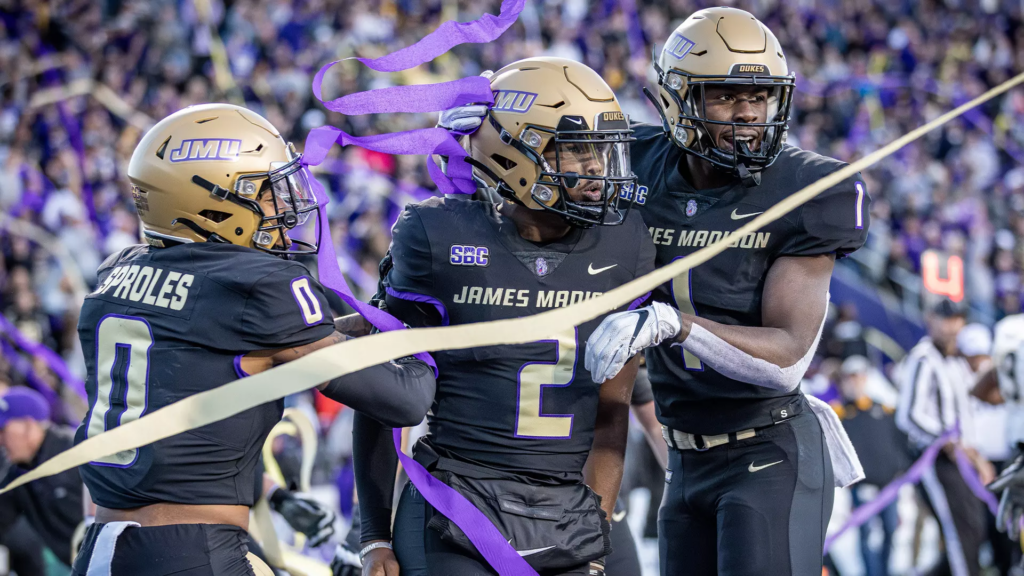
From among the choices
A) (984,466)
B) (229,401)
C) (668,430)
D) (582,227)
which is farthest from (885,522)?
(229,401)

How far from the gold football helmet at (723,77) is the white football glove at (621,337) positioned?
74cm

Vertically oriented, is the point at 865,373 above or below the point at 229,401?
below

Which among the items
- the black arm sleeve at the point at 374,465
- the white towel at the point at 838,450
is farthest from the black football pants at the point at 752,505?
the black arm sleeve at the point at 374,465

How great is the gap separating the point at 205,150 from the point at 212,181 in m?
0.09

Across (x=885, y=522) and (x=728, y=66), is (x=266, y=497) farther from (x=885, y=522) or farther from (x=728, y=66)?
(x=885, y=522)

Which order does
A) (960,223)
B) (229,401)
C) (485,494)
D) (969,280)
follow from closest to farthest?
(229,401), (485,494), (969,280), (960,223)

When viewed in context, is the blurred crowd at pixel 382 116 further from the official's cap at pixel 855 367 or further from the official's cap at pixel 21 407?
the official's cap at pixel 21 407

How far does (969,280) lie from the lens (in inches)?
538

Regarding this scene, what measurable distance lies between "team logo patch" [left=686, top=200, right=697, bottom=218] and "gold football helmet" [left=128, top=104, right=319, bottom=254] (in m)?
1.22

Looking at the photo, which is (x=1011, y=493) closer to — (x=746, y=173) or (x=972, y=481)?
(x=972, y=481)

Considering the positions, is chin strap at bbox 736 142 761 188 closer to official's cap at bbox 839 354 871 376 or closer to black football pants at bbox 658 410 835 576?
black football pants at bbox 658 410 835 576

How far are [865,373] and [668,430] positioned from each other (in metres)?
5.65

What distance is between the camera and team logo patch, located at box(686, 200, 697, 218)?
3.52 m

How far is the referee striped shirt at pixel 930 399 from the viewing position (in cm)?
769
